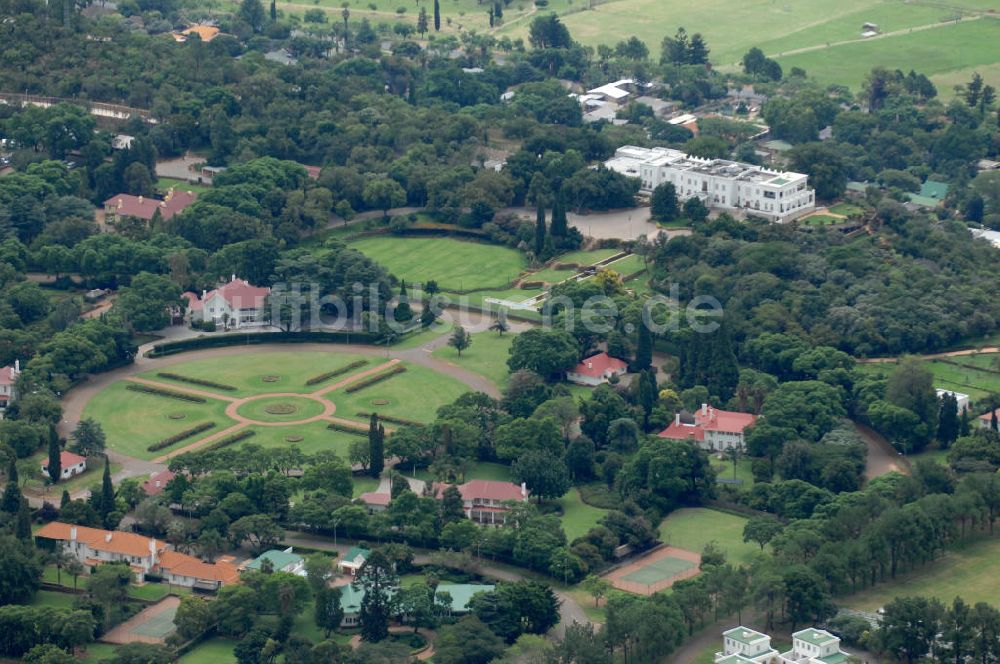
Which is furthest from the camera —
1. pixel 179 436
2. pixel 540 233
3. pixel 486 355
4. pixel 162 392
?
pixel 540 233

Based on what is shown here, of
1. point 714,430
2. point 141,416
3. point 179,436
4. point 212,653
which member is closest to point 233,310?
point 141,416

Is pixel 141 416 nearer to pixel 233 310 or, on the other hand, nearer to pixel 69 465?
pixel 69 465

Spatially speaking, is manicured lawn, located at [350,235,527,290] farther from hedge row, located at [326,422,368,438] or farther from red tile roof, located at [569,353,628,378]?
hedge row, located at [326,422,368,438]

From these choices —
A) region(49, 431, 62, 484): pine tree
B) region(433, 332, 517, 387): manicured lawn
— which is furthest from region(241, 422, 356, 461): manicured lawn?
region(433, 332, 517, 387): manicured lawn

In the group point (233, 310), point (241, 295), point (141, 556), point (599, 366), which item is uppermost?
point (241, 295)

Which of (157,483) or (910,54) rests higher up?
(910,54)

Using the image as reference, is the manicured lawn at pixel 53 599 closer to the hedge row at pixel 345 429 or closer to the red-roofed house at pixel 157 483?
the red-roofed house at pixel 157 483

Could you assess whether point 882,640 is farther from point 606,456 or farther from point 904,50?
point 904,50
